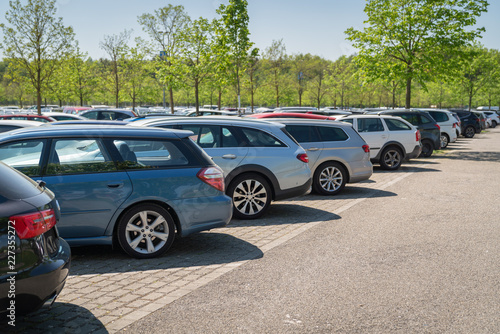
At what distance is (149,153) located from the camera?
6523 mm

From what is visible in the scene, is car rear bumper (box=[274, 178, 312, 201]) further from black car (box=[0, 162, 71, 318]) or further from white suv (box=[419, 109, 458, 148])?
white suv (box=[419, 109, 458, 148])

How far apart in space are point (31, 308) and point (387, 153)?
14.4 m

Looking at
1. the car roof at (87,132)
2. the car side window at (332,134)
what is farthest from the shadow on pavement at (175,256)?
the car side window at (332,134)

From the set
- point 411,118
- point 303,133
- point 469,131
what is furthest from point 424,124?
point 469,131

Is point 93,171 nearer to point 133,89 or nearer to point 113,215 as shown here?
point 113,215

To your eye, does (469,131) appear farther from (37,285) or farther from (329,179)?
(37,285)

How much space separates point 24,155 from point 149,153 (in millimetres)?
1412

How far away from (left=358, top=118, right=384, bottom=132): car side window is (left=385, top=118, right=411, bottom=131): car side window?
278 millimetres

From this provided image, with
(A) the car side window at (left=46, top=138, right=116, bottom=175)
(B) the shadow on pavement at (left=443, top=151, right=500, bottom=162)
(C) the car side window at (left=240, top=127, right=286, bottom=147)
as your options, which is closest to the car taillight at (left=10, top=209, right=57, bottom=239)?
(A) the car side window at (left=46, top=138, right=116, bottom=175)

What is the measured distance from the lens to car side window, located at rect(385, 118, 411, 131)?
1688 centimetres

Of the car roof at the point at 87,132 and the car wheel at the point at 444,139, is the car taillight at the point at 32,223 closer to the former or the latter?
the car roof at the point at 87,132

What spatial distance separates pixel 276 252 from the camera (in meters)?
6.70

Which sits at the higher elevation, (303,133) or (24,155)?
(303,133)

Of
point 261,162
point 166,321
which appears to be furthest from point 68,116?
point 166,321
